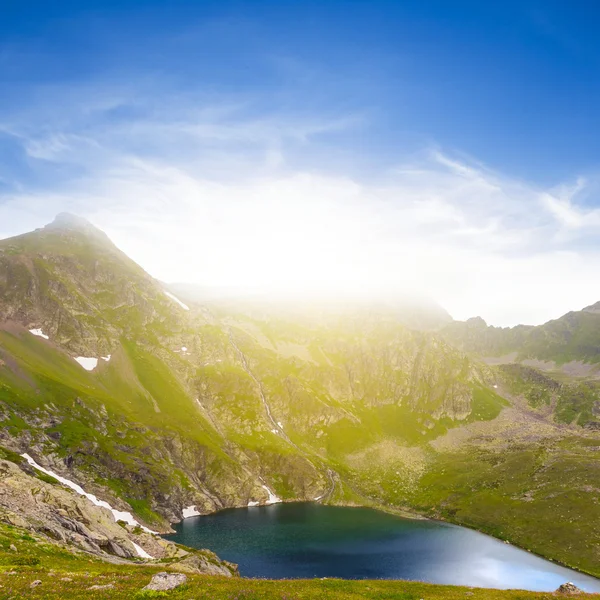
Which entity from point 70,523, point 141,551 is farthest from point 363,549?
point 70,523

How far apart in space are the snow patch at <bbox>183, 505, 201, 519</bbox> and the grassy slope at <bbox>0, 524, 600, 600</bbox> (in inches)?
4894

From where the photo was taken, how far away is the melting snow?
153 meters

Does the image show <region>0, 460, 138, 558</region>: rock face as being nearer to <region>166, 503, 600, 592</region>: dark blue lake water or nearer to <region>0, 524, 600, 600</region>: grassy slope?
<region>0, 524, 600, 600</region>: grassy slope

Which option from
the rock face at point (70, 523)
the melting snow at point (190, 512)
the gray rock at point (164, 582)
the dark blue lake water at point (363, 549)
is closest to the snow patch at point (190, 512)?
the melting snow at point (190, 512)

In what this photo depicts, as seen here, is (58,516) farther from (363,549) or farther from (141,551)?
(363,549)

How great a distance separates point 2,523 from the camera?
44.7 metres

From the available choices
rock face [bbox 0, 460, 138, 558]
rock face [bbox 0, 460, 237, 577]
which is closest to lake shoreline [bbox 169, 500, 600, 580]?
rock face [bbox 0, 460, 237, 577]

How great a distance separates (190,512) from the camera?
155250 mm

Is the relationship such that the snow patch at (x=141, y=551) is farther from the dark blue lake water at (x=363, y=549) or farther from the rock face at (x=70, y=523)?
the dark blue lake water at (x=363, y=549)

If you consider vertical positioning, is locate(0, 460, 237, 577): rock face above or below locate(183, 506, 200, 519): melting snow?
above

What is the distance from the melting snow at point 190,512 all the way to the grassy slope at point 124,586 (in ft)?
408

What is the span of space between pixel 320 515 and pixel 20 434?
4556 inches

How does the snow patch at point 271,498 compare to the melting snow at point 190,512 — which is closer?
the melting snow at point 190,512

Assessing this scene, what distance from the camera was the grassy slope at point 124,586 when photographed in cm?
2500
